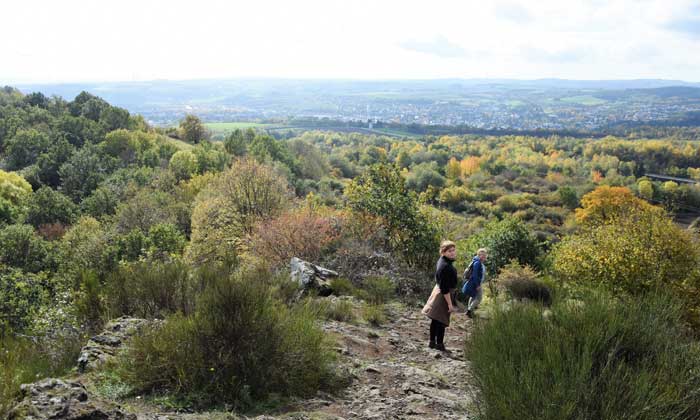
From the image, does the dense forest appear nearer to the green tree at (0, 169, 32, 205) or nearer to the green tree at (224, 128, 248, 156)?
the green tree at (0, 169, 32, 205)

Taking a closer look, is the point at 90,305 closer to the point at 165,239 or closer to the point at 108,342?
the point at 108,342

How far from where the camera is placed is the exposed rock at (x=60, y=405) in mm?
3379

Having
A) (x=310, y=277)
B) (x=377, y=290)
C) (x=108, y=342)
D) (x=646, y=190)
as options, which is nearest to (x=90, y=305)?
(x=108, y=342)

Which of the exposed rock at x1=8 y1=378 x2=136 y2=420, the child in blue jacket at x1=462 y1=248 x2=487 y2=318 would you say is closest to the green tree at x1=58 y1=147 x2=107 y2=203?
the child in blue jacket at x1=462 y1=248 x2=487 y2=318

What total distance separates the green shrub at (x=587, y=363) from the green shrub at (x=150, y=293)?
4.13m

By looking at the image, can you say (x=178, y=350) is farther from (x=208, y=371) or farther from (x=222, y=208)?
(x=222, y=208)

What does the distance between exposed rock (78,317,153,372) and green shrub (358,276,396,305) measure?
214 inches

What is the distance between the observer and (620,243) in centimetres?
1197

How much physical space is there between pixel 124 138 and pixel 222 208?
4473cm

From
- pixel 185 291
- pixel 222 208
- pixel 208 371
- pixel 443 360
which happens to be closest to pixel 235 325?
pixel 208 371

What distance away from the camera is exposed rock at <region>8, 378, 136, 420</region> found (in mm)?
3379

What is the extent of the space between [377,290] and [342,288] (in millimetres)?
807

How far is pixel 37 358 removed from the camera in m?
5.16

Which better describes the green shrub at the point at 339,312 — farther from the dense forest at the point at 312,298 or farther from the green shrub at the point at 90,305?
the green shrub at the point at 90,305
